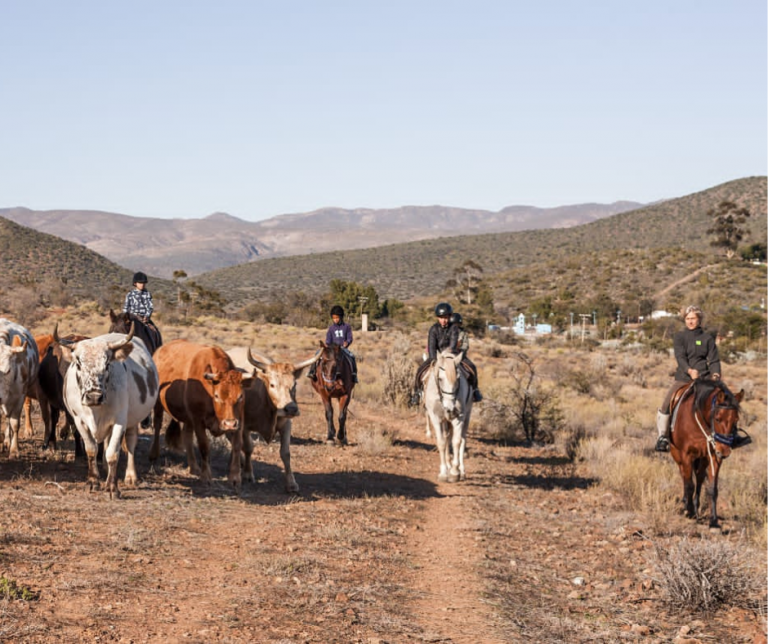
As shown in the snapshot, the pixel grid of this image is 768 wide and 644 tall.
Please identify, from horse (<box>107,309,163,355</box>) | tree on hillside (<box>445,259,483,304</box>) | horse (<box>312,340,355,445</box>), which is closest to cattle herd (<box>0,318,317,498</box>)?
horse (<box>107,309,163,355</box>)

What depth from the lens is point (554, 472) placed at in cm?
1695

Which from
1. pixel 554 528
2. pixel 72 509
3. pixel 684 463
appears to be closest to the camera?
pixel 72 509

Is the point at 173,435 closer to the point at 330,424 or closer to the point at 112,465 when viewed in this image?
the point at 112,465

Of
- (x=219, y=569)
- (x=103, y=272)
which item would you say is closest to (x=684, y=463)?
(x=219, y=569)

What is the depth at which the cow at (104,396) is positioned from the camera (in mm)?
9742

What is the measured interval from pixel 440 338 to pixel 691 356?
4.00 metres

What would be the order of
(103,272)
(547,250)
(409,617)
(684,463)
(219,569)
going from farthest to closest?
(547,250), (103,272), (684,463), (219,569), (409,617)

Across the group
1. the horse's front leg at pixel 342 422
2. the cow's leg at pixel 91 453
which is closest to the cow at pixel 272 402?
the cow's leg at pixel 91 453

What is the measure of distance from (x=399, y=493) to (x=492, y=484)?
2.37 m

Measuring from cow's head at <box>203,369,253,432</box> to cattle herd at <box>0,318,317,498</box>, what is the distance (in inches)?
0.5

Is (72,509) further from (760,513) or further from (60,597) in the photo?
(760,513)

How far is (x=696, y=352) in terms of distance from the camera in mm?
13078

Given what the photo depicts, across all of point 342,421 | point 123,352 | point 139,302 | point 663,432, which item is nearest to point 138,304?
point 139,302

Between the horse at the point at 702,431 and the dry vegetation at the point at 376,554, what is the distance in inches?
21.6
